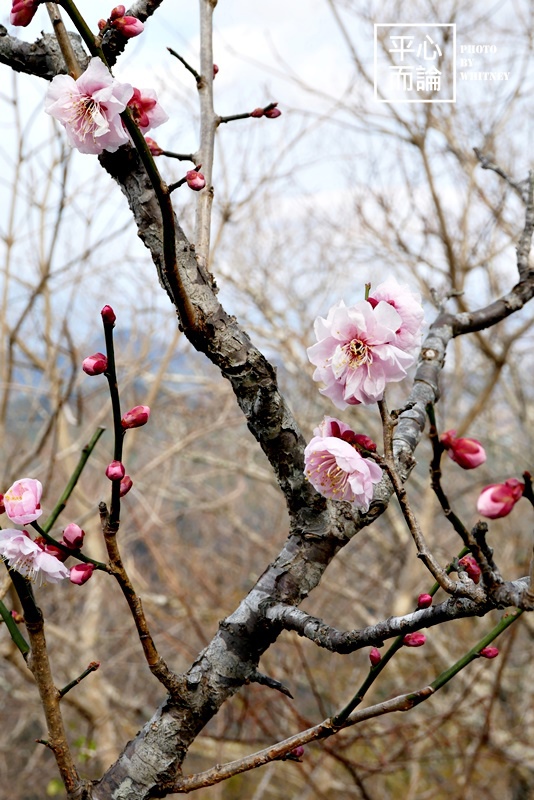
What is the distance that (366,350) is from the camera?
0.69m

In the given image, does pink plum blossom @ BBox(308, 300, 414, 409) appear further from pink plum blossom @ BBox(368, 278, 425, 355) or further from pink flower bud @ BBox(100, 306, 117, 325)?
pink flower bud @ BBox(100, 306, 117, 325)

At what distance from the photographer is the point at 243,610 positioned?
800mm

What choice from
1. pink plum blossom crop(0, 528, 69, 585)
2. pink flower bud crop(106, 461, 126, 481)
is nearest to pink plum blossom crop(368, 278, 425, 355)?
pink flower bud crop(106, 461, 126, 481)

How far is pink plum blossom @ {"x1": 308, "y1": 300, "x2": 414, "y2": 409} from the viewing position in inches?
27.1

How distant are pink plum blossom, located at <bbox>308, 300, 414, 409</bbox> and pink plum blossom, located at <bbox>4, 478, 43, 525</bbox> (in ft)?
1.04

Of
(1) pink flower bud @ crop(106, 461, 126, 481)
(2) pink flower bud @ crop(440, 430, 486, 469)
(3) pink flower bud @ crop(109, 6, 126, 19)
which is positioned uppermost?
(3) pink flower bud @ crop(109, 6, 126, 19)

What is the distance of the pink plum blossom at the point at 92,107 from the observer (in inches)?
26.7

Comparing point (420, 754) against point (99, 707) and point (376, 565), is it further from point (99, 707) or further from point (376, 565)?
point (376, 565)

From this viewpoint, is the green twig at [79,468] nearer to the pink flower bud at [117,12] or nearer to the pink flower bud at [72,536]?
the pink flower bud at [72,536]

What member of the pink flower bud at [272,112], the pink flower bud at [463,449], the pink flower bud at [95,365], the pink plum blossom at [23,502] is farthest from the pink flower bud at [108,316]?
the pink flower bud at [272,112]

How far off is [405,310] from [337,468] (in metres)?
0.19

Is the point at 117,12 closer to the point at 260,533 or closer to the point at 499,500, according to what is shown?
the point at 499,500

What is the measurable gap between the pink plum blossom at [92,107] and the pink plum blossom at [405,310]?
32 centimetres

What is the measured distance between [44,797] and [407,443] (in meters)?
6.47
